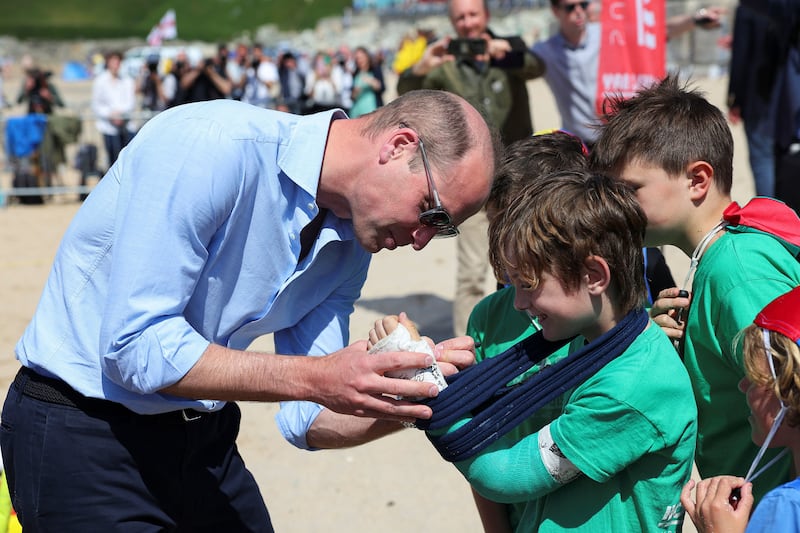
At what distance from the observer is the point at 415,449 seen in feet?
16.5

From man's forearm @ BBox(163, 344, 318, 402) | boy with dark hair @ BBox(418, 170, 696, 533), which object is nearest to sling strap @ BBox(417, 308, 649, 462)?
boy with dark hair @ BBox(418, 170, 696, 533)

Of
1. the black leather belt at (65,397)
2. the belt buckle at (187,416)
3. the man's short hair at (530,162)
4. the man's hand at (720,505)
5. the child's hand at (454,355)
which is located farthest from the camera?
the man's short hair at (530,162)

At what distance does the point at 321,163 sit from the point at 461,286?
388 centimetres

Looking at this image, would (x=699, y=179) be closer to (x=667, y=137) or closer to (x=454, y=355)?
(x=667, y=137)

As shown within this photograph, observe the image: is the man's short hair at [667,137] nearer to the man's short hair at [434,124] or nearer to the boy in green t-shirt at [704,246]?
the boy in green t-shirt at [704,246]

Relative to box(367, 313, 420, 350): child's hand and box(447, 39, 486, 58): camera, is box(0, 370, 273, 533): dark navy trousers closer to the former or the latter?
box(367, 313, 420, 350): child's hand

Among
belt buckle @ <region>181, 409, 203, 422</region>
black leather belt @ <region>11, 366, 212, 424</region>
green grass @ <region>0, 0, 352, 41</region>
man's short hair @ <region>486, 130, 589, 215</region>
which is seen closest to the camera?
black leather belt @ <region>11, 366, 212, 424</region>

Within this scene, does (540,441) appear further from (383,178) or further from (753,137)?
(753,137)

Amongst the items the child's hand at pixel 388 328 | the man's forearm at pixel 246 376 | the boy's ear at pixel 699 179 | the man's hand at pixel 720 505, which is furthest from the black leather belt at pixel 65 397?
the boy's ear at pixel 699 179

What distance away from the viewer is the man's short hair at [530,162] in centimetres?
272

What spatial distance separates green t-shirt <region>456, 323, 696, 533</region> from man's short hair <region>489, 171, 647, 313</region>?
170mm

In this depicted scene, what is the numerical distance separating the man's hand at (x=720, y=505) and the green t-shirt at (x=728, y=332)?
13.7 inches

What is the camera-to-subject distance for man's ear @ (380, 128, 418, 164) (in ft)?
7.41

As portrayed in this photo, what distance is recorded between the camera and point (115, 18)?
65.9 metres
